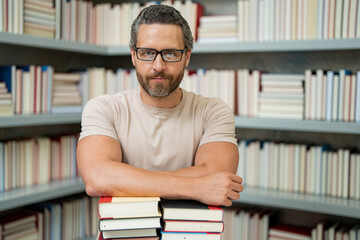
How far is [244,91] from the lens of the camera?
2.39m

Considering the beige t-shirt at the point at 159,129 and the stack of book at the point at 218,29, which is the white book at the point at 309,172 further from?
the beige t-shirt at the point at 159,129

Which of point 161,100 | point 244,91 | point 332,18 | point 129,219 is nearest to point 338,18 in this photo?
point 332,18

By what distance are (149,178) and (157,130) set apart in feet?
1.04

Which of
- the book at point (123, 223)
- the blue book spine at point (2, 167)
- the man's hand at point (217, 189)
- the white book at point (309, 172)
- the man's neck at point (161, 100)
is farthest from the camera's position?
the white book at point (309, 172)

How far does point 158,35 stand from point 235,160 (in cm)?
52

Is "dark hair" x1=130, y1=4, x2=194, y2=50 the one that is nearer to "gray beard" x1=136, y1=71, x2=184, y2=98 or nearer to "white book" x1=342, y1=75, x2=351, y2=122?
"gray beard" x1=136, y1=71, x2=184, y2=98

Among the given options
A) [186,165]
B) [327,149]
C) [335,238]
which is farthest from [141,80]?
[335,238]

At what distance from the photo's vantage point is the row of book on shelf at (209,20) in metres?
2.12

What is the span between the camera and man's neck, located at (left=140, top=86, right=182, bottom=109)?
58.2 inches

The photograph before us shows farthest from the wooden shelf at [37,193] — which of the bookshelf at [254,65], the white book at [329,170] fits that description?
the white book at [329,170]

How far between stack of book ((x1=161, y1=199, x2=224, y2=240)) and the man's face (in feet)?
1.64

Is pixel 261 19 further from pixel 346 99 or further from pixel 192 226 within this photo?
pixel 192 226

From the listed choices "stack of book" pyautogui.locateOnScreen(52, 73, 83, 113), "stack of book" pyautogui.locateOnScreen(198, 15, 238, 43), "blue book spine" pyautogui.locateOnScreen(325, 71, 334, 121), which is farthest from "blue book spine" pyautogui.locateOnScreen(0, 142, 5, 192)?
"blue book spine" pyautogui.locateOnScreen(325, 71, 334, 121)

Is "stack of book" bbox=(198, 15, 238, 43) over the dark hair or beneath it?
over
